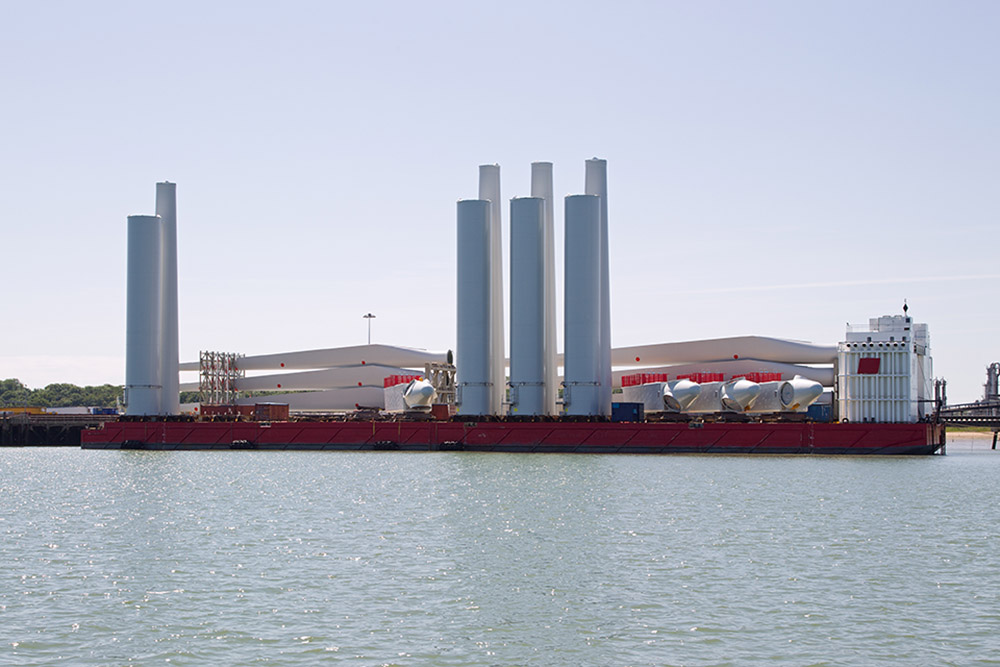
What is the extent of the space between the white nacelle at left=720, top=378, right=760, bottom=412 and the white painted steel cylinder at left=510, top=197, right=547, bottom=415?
11457 millimetres

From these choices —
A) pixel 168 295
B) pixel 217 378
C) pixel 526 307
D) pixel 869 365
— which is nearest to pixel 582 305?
pixel 526 307

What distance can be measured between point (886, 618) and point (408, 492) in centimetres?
2522

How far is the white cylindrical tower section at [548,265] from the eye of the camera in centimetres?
7444

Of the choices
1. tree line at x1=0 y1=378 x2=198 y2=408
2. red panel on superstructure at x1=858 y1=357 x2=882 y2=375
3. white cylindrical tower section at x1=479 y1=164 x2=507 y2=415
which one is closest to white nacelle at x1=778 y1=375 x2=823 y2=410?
red panel on superstructure at x1=858 y1=357 x2=882 y2=375

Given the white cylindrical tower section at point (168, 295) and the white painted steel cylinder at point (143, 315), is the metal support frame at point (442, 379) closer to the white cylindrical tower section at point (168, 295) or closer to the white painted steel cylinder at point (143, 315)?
the white cylindrical tower section at point (168, 295)

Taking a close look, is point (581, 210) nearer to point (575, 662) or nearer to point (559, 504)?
point (559, 504)

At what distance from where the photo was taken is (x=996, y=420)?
81.6 metres

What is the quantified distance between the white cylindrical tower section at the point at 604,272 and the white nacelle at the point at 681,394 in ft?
15.5

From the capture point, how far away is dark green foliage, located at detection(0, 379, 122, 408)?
174625mm

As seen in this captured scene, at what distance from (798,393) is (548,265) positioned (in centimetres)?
1794

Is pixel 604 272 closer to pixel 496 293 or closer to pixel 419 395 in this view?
pixel 496 293

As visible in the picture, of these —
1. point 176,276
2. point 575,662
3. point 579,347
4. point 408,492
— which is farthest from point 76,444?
point 575,662

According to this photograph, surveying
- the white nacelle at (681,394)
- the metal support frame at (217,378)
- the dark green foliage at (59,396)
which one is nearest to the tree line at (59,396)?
the dark green foliage at (59,396)

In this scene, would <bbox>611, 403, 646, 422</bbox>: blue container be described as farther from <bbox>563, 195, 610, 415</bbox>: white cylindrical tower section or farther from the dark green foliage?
the dark green foliage
